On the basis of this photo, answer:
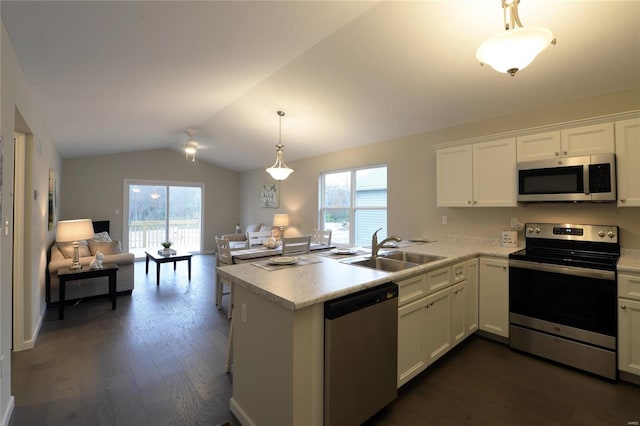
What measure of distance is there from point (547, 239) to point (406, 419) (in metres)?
2.30

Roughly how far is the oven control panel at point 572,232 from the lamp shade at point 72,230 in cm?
509

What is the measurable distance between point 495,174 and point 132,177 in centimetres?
754

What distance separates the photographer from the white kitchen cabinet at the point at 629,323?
2109mm

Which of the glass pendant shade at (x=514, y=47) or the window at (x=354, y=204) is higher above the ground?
the glass pendant shade at (x=514, y=47)

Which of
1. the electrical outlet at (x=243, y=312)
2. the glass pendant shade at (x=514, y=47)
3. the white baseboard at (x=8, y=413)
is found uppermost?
the glass pendant shade at (x=514, y=47)

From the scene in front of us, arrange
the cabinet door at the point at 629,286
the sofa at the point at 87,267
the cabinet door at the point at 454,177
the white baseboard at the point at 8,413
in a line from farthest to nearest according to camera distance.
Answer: the sofa at the point at 87,267 → the cabinet door at the point at 454,177 → the cabinet door at the point at 629,286 → the white baseboard at the point at 8,413

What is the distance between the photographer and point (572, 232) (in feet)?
9.05

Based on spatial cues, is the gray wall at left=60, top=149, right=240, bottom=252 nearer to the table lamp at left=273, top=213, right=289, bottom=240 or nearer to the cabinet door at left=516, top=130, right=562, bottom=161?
the table lamp at left=273, top=213, right=289, bottom=240

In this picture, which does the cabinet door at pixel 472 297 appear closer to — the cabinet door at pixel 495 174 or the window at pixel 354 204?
the cabinet door at pixel 495 174

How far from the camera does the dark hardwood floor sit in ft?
6.05

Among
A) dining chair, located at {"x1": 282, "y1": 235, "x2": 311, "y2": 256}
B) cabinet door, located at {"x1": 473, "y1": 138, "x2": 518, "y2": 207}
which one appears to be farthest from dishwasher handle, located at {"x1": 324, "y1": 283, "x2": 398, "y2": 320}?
cabinet door, located at {"x1": 473, "y1": 138, "x2": 518, "y2": 207}

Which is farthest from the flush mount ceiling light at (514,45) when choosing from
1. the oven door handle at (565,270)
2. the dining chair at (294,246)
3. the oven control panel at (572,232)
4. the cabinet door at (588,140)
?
the dining chair at (294,246)

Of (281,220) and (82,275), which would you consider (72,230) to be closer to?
(82,275)

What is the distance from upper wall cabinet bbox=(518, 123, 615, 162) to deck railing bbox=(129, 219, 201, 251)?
25.0 feet
